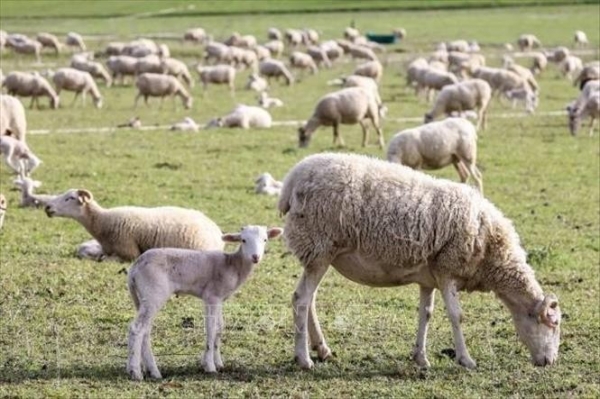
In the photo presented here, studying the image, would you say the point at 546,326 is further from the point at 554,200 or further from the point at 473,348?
the point at 554,200

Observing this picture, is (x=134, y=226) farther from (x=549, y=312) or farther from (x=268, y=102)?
(x=268, y=102)

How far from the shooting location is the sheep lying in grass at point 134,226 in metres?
14.2

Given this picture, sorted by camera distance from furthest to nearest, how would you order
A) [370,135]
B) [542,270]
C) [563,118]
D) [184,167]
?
[563,118] < [370,135] < [184,167] < [542,270]

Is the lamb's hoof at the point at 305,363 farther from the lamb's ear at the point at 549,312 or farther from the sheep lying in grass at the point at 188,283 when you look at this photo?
the lamb's ear at the point at 549,312

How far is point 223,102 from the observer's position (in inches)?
1587

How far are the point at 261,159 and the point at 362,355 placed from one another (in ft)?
49.0

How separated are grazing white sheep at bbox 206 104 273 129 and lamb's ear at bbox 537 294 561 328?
21.9m

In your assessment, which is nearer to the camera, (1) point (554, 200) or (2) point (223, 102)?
(1) point (554, 200)

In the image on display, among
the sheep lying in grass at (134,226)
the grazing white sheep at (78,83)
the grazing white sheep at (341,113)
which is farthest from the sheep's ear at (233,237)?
the grazing white sheep at (78,83)

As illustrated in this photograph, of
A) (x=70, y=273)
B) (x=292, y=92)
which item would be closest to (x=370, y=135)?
(x=292, y=92)

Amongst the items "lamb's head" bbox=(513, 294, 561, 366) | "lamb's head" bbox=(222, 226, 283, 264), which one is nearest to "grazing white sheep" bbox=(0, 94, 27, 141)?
"lamb's head" bbox=(222, 226, 283, 264)

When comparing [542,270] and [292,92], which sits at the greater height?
[542,270]

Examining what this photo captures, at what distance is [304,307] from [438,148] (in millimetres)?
11376

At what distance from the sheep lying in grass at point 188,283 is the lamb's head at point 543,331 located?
7.42ft
